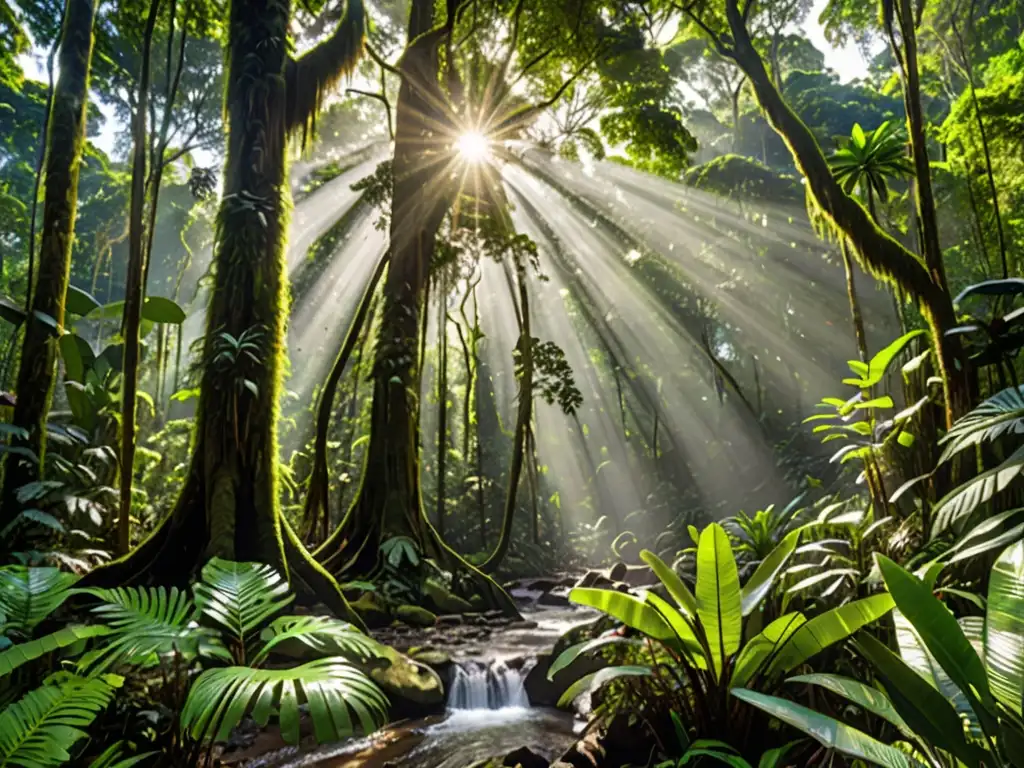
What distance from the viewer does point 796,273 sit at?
23.3 m

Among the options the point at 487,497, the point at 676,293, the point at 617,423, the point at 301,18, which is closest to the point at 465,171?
the point at 301,18

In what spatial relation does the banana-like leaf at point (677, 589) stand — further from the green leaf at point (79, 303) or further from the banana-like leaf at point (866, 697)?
the green leaf at point (79, 303)

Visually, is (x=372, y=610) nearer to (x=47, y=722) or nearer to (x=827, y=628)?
(x=47, y=722)

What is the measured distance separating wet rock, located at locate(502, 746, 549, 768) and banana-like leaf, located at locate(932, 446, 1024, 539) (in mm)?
2499

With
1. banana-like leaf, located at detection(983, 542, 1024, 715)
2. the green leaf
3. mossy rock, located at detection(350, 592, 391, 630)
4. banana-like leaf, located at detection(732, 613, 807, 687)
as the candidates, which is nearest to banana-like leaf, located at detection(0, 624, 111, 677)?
banana-like leaf, located at detection(732, 613, 807, 687)

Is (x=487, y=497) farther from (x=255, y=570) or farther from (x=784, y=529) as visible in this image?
(x=255, y=570)

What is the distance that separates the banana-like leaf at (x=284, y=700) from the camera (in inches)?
76.2

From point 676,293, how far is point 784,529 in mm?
20477

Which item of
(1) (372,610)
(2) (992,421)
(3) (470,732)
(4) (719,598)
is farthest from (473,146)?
(4) (719,598)

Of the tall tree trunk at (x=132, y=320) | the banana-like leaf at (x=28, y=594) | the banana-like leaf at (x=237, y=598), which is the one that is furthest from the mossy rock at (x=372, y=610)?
the banana-like leaf at (x=28, y=594)

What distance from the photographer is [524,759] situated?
340 centimetres

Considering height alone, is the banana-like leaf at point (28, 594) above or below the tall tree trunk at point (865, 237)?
below

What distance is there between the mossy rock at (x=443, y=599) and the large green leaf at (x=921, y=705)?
6.38 meters

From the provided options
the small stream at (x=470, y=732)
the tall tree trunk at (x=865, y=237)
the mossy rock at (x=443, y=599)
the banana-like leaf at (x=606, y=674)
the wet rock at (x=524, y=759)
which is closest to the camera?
the banana-like leaf at (x=606, y=674)
